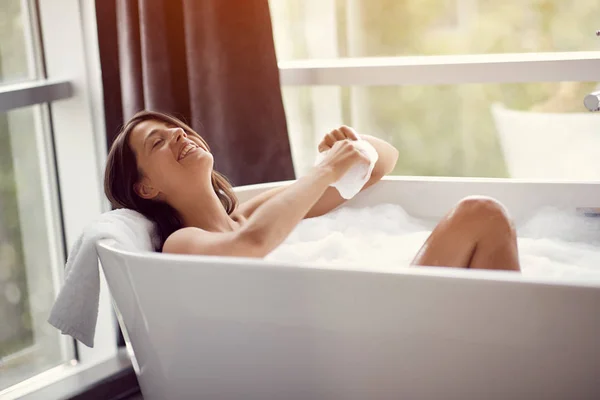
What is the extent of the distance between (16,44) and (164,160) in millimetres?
821

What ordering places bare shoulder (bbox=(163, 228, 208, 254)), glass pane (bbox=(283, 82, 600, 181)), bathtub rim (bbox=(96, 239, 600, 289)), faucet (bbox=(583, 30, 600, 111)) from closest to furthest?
bathtub rim (bbox=(96, 239, 600, 289))
faucet (bbox=(583, 30, 600, 111))
bare shoulder (bbox=(163, 228, 208, 254))
glass pane (bbox=(283, 82, 600, 181))

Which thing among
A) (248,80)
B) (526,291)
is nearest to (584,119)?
(248,80)

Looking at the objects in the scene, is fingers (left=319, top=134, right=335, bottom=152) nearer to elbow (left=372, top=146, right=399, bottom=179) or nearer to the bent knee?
elbow (left=372, top=146, right=399, bottom=179)

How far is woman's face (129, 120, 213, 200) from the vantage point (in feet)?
6.91

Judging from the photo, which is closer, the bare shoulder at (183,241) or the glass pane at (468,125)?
the bare shoulder at (183,241)

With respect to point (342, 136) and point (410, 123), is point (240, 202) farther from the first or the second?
point (410, 123)

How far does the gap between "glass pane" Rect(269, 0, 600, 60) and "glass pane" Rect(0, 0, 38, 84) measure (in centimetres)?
91

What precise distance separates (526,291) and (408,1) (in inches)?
63.1

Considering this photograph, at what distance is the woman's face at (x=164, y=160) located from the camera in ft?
6.91

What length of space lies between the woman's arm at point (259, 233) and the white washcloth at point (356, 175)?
0.20 meters

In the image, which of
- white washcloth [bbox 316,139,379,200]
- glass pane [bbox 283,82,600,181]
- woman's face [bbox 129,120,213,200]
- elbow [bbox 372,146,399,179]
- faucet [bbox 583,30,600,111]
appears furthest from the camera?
glass pane [bbox 283,82,600,181]

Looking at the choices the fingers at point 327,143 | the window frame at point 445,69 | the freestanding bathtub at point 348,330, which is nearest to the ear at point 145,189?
the freestanding bathtub at point 348,330

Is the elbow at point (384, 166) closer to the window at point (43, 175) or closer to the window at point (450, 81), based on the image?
the window at point (450, 81)

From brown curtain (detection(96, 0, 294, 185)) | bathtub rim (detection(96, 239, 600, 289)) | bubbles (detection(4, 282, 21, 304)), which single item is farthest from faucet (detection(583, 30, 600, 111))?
bubbles (detection(4, 282, 21, 304))
